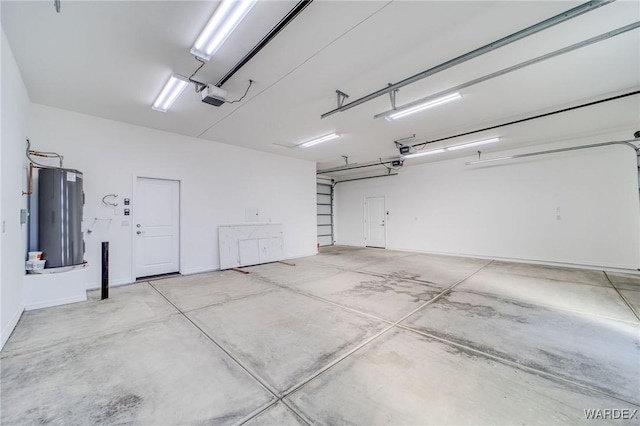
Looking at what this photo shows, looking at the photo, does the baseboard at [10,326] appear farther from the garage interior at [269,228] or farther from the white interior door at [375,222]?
the white interior door at [375,222]

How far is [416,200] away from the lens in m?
8.69

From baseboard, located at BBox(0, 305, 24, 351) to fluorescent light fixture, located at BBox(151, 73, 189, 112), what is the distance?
10.4 ft

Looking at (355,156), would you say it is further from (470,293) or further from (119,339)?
(119,339)

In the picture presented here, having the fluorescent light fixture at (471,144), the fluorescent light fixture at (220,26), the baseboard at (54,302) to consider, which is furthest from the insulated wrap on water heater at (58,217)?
the fluorescent light fixture at (471,144)

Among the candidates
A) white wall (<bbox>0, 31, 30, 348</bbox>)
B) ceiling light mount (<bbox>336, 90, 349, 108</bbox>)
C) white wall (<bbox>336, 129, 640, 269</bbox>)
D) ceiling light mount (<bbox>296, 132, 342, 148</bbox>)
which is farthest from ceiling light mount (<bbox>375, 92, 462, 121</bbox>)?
white wall (<bbox>336, 129, 640, 269</bbox>)

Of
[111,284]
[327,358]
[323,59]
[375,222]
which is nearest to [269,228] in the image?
[111,284]

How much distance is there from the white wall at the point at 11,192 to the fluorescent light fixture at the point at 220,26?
1836 mm

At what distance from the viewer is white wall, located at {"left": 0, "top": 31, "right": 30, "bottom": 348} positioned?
242 centimetres

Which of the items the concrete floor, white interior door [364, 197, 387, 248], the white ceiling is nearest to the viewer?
the concrete floor

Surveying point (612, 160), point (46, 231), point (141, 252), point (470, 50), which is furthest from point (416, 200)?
point (46, 231)

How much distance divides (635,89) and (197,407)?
20.9 feet

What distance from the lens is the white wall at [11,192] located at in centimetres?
242

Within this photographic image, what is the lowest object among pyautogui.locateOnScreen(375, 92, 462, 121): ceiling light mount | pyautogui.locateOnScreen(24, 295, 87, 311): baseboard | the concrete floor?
the concrete floor

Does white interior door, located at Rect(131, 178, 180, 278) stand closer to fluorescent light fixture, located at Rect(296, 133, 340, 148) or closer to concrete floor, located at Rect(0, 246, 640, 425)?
concrete floor, located at Rect(0, 246, 640, 425)
